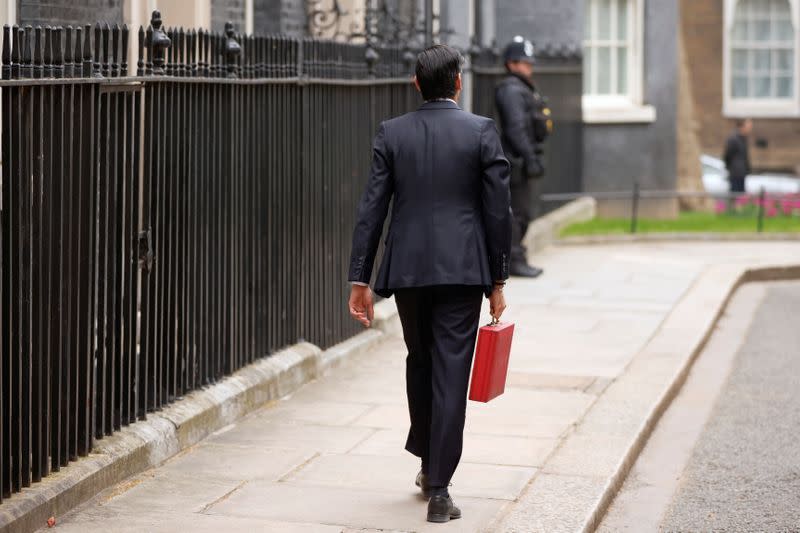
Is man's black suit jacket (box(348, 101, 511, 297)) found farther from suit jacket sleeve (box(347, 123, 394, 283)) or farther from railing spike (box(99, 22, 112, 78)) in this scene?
railing spike (box(99, 22, 112, 78))

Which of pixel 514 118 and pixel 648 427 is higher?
pixel 514 118

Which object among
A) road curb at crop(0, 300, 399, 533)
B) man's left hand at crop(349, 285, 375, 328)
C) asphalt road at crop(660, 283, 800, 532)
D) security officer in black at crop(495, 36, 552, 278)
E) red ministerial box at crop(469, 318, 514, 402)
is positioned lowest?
asphalt road at crop(660, 283, 800, 532)

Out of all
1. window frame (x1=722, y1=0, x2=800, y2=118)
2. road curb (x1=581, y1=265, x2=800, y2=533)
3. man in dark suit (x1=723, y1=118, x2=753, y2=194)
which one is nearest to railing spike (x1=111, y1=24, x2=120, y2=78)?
road curb (x1=581, y1=265, x2=800, y2=533)

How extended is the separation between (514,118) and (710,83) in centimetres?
2313

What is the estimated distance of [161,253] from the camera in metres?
6.80

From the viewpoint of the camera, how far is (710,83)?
35469mm

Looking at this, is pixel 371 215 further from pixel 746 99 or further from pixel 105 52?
pixel 746 99

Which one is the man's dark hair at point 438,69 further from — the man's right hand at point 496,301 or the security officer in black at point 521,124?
the security officer in black at point 521,124

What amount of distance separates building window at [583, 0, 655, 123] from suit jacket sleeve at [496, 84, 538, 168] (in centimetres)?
956

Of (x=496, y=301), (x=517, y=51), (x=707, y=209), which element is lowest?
(x=707, y=209)

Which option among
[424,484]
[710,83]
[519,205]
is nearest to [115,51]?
[424,484]

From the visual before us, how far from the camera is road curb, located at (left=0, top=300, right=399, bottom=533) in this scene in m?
5.62

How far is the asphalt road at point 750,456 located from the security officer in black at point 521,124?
9.13 feet

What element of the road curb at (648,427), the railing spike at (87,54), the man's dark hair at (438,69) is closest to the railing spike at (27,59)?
the railing spike at (87,54)
